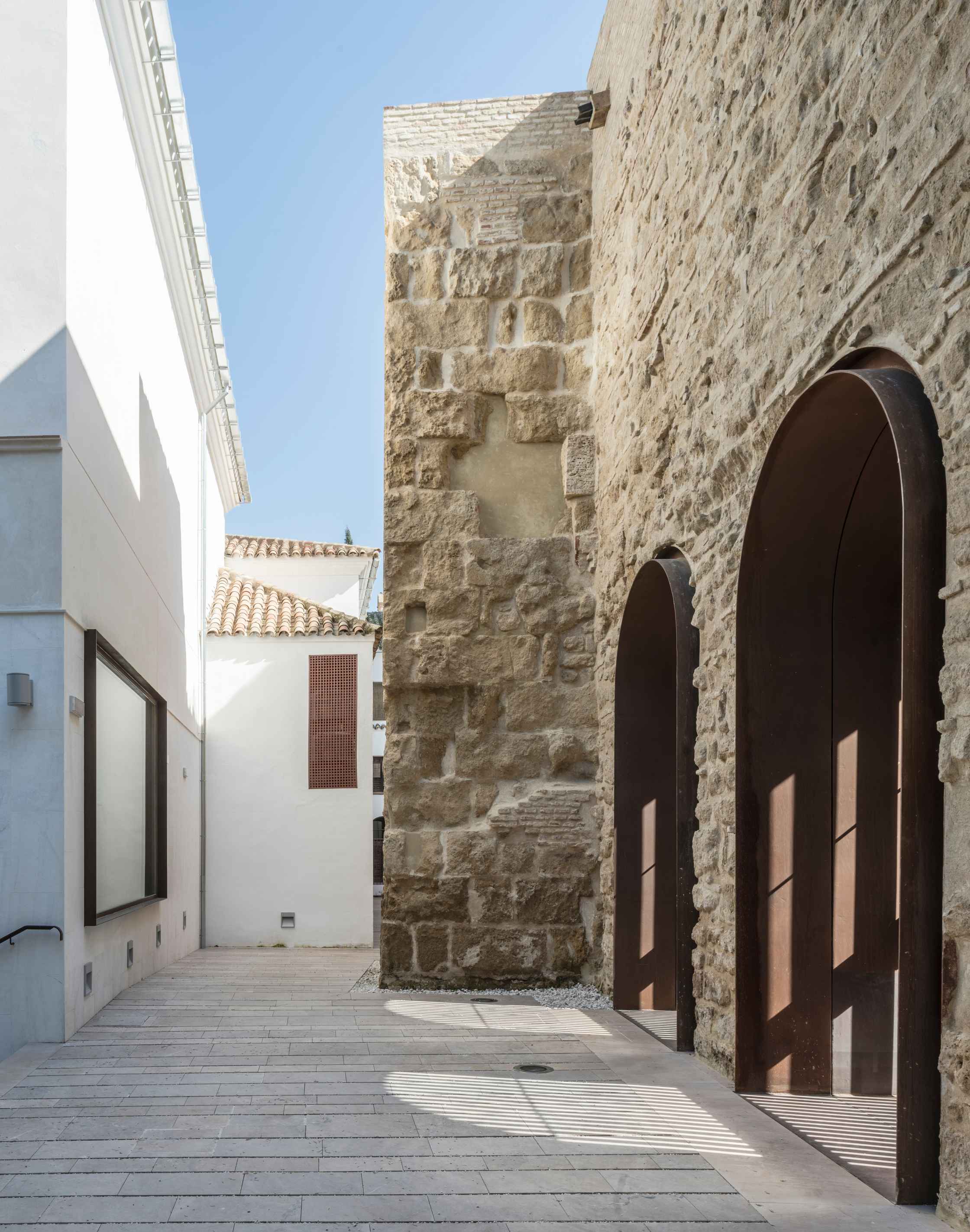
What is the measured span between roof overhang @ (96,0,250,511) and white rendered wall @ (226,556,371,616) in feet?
12.7

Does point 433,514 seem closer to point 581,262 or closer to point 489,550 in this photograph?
point 489,550

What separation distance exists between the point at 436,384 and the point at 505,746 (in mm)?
2340

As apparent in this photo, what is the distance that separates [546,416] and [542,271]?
0.96m

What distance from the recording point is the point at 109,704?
21.3 ft

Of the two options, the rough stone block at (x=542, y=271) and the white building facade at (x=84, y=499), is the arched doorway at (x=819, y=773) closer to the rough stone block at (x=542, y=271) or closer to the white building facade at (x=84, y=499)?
the white building facade at (x=84, y=499)

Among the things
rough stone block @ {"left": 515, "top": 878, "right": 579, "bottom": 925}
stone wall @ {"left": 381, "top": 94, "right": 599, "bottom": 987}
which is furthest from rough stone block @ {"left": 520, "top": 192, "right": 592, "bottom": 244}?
rough stone block @ {"left": 515, "top": 878, "right": 579, "bottom": 925}

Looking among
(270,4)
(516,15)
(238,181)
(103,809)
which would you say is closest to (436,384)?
(103,809)

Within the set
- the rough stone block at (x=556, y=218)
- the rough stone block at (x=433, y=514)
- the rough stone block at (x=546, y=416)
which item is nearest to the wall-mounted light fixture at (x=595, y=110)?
the rough stone block at (x=556, y=218)

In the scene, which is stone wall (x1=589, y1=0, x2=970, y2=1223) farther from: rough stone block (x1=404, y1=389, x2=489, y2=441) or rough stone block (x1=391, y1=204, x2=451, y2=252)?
rough stone block (x1=391, y1=204, x2=451, y2=252)

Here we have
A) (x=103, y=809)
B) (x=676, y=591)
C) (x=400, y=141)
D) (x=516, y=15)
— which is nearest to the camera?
(x=676, y=591)

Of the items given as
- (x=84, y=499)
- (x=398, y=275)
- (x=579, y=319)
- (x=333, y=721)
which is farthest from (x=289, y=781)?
(x=84, y=499)

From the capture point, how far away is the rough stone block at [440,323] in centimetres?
743

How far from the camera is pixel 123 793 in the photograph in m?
7.04

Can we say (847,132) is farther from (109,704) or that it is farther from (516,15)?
(516,15)
